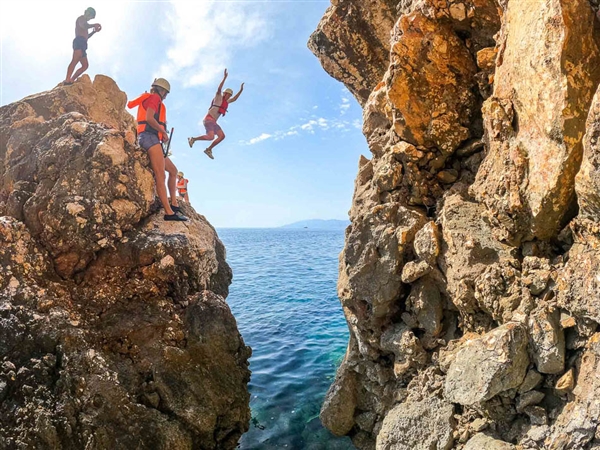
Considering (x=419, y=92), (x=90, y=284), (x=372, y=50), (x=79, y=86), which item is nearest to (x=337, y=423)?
(x=90, y=284)

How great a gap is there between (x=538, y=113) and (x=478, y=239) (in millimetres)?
1812

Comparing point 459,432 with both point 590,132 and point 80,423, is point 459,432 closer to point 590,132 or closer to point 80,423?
point 590,132

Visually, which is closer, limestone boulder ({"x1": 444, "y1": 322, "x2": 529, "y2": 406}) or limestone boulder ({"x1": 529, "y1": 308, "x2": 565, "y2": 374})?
limestone boulder ({"x1": 529, "y1": 308, "x2": 565, "y2": 374})

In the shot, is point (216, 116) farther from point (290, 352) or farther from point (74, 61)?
point (290, 352)

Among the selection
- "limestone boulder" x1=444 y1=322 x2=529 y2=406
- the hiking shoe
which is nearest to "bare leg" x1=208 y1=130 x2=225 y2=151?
the hiking shoe

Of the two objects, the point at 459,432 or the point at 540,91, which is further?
the point at 459,432

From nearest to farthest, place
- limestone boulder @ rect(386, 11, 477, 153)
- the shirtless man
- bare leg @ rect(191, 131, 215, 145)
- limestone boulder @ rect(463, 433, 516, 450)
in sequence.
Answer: limestone boulder @ rect(463, 433, 516, 450), limestone boulder @ rect(386, 11, 477, 153), the shirtless man, bare leg @ rect(191, 131, 215, 145)

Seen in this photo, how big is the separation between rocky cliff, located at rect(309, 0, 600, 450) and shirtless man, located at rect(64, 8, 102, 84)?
28.4 ft

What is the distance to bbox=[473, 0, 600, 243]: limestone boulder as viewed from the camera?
3861 mm

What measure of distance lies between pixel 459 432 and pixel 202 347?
4717mm

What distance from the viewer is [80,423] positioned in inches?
222

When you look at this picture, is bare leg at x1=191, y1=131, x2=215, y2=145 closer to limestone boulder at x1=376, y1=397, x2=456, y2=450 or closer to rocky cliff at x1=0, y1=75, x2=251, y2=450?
rocky cliff at x1=0, y1=75, x2=251, y2=450

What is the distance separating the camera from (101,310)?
6871 mm

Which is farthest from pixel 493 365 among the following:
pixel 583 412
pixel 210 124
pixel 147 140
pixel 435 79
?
pixel 210 124
